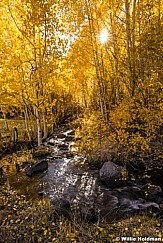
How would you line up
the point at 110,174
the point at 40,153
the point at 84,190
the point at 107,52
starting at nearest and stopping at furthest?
the point at 84,190 → the point at 110,174 → the point at 107,52 → the point at 40,153

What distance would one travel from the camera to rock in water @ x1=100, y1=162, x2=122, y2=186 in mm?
8079

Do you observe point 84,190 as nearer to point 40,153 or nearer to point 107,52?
point 40,153

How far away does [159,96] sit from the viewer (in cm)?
793

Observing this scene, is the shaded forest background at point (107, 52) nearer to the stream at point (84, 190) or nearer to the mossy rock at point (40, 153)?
the stream at point (84, 190)

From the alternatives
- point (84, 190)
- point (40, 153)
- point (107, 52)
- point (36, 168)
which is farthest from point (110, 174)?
point (107, 52)

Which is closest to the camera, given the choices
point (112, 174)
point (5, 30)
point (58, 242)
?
point (58, 242)

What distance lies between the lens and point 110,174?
8203 millimetres

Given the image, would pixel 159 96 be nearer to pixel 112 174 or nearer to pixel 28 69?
pixel 112 174

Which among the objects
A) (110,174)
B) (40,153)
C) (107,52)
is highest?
(107,52)

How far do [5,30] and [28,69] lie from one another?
209 centimetres

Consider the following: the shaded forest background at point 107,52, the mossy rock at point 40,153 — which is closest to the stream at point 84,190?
the mossy rock at point 40,153

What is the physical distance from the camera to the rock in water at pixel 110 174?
8.08 meters

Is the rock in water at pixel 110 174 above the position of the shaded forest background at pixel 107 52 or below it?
below

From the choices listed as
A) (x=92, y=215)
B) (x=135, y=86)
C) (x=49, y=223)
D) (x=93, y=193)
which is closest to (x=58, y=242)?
(x=49, y=223)
